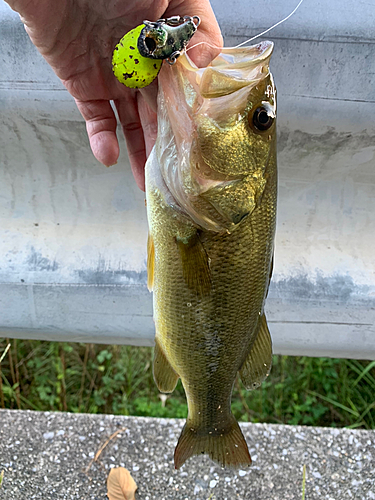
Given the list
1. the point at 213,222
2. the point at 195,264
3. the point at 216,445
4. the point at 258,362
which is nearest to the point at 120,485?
the point at 216,445

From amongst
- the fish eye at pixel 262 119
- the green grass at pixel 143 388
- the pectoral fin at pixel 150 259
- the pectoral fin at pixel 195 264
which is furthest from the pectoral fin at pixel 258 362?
the green grass at pixel 143 388

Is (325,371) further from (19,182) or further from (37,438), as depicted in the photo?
(19,182)

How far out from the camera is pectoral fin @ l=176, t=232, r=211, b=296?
1.30 metres

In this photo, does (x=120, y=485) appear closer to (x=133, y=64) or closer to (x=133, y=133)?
(x=133, y=133)

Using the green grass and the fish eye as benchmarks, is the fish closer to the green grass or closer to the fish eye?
the fish eye

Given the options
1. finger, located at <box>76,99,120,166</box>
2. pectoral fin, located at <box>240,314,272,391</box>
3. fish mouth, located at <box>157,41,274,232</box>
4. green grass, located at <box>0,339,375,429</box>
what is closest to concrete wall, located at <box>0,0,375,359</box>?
finger, located at <box>76,99,120,166</box>

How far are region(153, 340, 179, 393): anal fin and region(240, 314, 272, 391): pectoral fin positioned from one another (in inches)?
10.2

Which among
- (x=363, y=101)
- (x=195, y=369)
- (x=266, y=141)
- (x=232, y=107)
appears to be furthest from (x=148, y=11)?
(x=195, y=369)

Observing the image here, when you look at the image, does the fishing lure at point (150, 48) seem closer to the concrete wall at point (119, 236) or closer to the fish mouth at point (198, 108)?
the fish mouth at point (198, 108)

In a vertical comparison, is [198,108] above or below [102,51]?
below

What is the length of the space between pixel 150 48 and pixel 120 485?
70.7 inches

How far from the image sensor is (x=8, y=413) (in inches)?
86.4

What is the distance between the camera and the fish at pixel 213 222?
3.86 ft

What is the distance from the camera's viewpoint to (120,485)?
190 cm
